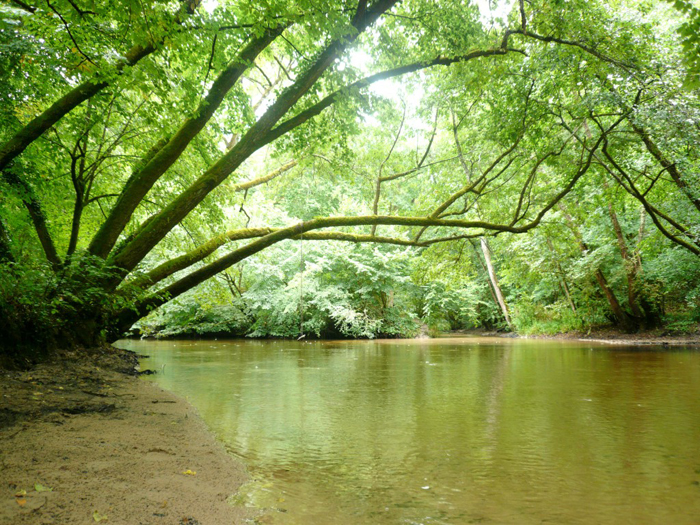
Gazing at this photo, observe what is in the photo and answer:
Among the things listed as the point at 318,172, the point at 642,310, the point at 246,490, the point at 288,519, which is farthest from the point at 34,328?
the point at 642,310

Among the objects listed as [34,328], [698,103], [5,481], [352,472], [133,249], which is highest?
[698,103]

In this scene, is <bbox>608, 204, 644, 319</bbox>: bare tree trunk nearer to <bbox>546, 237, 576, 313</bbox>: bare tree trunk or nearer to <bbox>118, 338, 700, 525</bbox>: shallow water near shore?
<bbox>546, 237, 576, 313</bbox>: bare tree trunk

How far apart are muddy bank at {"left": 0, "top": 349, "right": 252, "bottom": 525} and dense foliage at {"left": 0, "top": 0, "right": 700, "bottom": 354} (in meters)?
1.85

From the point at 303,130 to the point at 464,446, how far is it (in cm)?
595

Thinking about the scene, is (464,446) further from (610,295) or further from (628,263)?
(610,295)

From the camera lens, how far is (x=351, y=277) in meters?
21.7

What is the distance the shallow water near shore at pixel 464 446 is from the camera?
7.82ft

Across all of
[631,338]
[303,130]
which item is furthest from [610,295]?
[303,130]

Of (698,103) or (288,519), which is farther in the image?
(698,103)

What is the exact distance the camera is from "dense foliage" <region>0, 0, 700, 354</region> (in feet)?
16.4

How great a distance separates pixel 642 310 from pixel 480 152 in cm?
1120

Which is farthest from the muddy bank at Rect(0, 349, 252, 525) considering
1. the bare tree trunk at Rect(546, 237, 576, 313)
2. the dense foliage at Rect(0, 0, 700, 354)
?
the bare tree trunk at Rect(546, 237, 576, 313)

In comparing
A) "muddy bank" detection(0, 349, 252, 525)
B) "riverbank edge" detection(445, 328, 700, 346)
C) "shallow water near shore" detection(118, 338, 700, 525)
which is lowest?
"shallow water near shore" detection(118, 338, 700, 525)

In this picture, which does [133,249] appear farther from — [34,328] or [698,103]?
[698,103]
